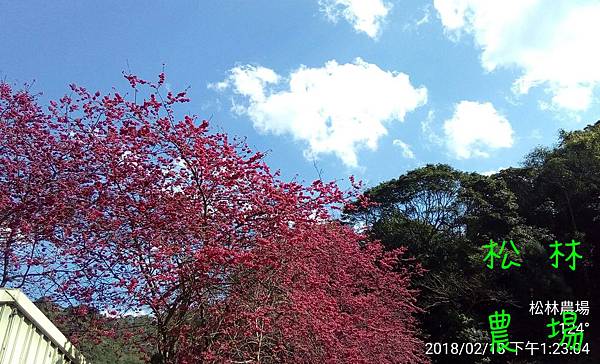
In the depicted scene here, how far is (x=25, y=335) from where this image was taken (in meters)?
2.83

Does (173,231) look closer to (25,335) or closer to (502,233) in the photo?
(25,335)

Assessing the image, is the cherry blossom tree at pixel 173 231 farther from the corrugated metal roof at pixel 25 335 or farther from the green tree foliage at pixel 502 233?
the green tree foliage at pixel 502 233

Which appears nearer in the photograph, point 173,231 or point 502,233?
point 173,231

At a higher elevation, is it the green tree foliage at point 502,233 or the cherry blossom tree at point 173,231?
the green tree foliage at point 502,233

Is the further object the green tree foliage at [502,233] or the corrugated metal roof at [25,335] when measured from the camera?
the green tree foliage at [502,233]

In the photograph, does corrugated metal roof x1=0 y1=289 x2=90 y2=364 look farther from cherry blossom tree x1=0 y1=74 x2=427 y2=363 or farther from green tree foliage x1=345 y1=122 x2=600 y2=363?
green tree foliage x1=345 y1=122 x2=600 y2=363

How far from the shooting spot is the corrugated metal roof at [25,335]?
104 inches

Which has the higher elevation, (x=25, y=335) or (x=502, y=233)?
(x=502, y=233)

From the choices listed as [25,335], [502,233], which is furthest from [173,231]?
[502,233]

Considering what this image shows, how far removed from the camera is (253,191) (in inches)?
172

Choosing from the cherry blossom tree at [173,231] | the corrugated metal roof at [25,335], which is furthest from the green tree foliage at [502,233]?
the corrugated metal roof at [25,335]

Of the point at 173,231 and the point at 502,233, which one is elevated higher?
the point at 502,233

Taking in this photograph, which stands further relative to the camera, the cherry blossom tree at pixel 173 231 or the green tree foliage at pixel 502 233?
the green tree foliage at pixel 502 233

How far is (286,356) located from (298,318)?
1.75 feet
